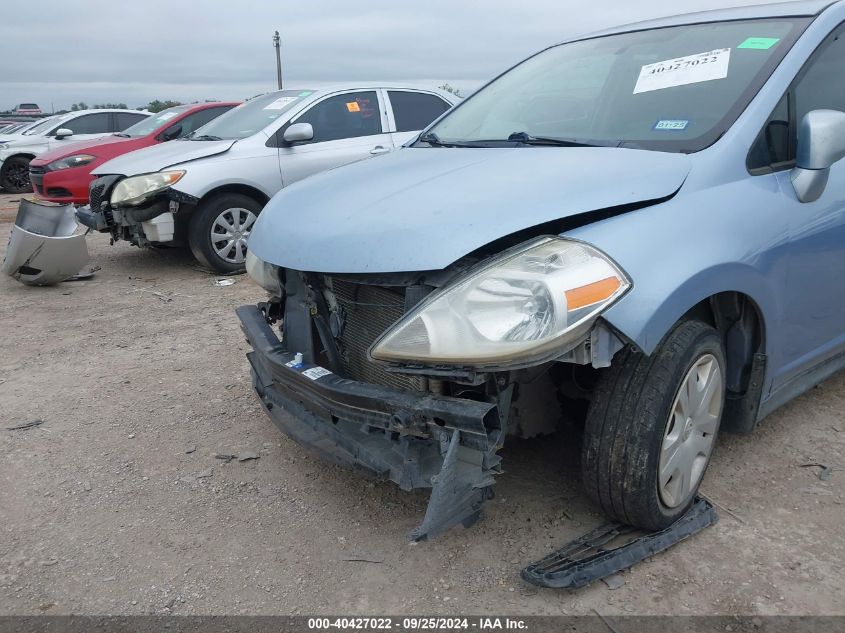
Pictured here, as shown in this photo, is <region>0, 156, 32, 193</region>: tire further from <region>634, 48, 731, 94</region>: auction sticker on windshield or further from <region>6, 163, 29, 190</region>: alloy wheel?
<region>634, 48, 731, 94</region>: auction sticker on windshield

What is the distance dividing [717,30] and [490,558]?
2.24 meters

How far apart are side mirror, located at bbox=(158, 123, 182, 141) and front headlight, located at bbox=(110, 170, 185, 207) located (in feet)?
11.0

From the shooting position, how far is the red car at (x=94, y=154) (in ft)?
31.3

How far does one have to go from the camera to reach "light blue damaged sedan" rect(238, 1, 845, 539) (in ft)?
6.66

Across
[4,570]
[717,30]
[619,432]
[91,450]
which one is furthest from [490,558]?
[717,30]

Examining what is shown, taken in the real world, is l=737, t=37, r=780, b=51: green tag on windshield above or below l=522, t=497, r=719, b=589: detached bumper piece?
above

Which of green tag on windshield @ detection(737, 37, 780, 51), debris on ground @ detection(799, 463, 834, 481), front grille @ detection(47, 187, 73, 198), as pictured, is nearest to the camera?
green tag on windshield @ detection(737, 37, 780, 51)

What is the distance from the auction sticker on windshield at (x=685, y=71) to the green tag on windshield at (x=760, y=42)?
0.22 feet

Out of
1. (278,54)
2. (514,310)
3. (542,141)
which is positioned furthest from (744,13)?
(278,54)

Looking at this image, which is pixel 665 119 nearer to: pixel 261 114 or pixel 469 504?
pixel 469 504

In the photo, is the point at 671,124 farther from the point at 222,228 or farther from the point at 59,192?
the point at 59,192

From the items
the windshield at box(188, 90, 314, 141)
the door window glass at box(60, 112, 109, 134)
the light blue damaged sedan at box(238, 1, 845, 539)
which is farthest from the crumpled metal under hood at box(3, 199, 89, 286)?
the door window glass at box(60, 112, 109, 134)

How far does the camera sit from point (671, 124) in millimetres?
2641

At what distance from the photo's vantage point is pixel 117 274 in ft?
22.5
